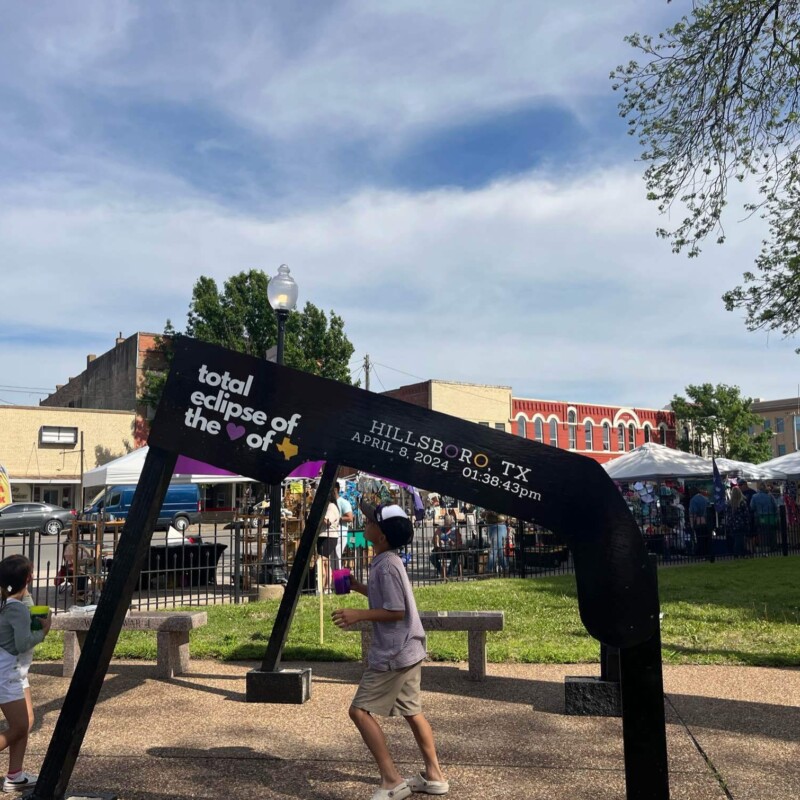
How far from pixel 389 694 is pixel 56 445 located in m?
46.1

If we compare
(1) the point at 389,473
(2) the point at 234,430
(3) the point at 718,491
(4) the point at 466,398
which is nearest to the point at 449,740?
(1) the point at 389,473

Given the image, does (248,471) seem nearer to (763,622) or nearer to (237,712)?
(237,712)

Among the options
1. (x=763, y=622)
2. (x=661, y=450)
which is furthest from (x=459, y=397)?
(x=763, y=622)

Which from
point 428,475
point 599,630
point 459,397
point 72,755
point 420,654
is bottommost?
point 72,755

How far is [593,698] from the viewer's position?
5480 millimetres

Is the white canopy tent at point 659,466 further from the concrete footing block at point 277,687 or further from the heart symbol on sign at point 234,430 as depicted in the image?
the heart symbol on sign at point 234,430

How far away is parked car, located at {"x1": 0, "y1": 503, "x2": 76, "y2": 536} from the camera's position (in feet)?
95.6

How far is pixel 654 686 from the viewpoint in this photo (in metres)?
3.23

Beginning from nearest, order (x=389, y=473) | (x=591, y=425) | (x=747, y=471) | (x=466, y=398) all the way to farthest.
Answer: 1. (x=389, y=473)
2. (x=747, y=471)
3. (x=466, y=398)
4. (x=591, y=425)

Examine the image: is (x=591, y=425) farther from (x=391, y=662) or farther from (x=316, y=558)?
(x=391, y=662)

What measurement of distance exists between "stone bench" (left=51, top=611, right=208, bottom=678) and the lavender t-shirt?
2949 mm

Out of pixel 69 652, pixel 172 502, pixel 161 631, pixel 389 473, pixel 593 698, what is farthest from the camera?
pixel 172 502

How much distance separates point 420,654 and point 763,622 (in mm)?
6444

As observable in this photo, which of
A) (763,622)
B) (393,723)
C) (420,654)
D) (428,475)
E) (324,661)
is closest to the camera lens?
(428,475)
